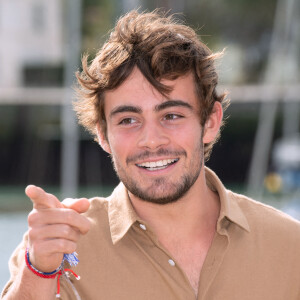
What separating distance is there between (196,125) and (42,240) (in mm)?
881

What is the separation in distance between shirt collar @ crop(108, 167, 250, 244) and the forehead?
0.32 m

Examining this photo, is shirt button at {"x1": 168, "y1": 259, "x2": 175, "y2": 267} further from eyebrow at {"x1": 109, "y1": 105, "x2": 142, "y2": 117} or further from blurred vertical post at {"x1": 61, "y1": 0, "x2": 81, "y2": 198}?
blurred vertical post at {"x1": 61, "y1": 0, "x2": 81, "y2": 198}

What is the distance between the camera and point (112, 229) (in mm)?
2506

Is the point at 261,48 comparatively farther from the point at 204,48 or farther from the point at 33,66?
the point at 204,48

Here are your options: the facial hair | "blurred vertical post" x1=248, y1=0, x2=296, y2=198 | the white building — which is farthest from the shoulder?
the white building

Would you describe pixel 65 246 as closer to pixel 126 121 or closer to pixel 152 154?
pixel 152 154

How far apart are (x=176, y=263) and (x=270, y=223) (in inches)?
15.5

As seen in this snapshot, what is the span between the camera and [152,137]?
250 cm

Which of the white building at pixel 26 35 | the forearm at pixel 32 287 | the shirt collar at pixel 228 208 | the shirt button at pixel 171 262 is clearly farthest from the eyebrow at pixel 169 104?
the white building at pixel 26 35

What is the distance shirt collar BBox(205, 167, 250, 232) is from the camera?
8.45ft

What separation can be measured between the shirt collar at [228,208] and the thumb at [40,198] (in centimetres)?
78

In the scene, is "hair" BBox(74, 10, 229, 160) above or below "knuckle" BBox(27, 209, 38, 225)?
above

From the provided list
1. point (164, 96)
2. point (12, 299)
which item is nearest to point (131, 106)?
point (164, 96)

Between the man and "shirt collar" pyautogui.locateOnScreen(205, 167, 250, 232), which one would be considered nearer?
the man
